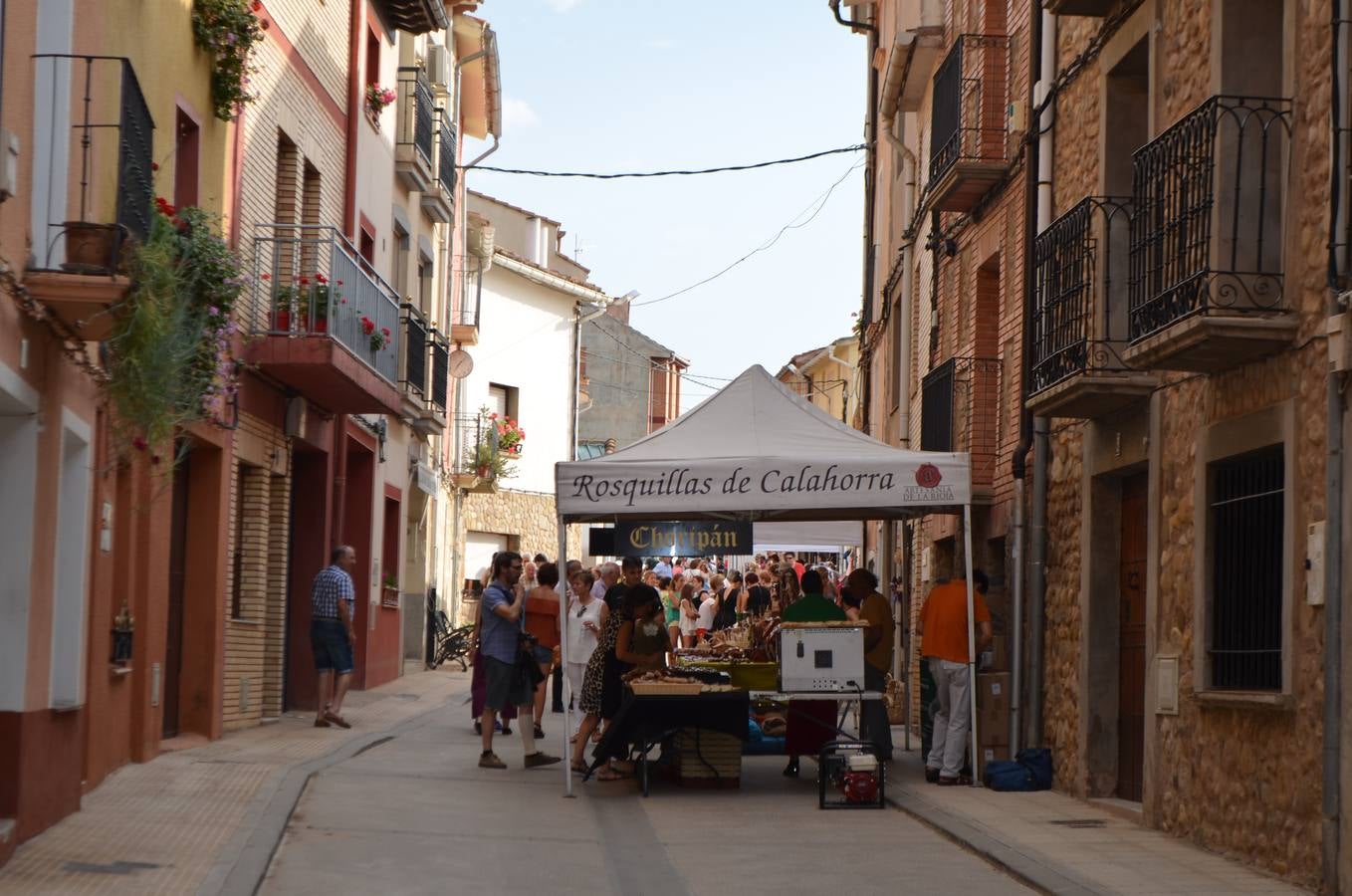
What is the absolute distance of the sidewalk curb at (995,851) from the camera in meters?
9.81

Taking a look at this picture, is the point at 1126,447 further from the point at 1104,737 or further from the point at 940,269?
the point at 940,269

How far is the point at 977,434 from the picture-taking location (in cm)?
1838

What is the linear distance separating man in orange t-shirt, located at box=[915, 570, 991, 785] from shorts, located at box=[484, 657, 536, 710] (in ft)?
10.8

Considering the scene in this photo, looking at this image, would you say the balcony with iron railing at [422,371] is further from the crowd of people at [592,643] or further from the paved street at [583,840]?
the paved street at [583,840]

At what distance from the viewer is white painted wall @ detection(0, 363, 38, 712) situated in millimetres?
10203

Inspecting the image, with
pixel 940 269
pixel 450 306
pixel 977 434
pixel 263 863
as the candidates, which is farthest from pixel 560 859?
pixel 450 306

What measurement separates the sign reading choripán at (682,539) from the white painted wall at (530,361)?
78.3 feet

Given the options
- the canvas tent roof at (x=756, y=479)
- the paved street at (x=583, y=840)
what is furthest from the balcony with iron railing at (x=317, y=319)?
the paved street at (x=583, y=840)

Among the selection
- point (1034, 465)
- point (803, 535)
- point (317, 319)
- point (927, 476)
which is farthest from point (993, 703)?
point (803, 535)

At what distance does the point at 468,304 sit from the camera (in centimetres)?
3947

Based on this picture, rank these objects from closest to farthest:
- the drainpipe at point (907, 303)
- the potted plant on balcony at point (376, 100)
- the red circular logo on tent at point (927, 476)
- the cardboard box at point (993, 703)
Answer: the red circular logo on tent at point (927, 476) → the cardboard box at point (993, 703) → the potted plant on balcony at point (376, 100) → the drainpipe at point (907, 303)

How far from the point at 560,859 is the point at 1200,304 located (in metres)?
4.70

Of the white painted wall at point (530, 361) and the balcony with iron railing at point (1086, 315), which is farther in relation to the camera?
the white painted wall at point (530, 361)

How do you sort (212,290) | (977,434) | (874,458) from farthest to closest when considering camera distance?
(977,434)
(874,458)
(212,290)
